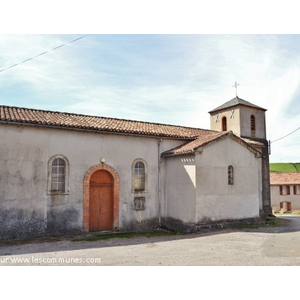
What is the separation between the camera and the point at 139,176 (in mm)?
13883

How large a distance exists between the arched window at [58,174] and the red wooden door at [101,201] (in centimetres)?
130

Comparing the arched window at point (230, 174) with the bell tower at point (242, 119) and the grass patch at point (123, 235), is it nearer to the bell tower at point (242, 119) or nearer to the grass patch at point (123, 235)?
the grass patch at point (123, 235)

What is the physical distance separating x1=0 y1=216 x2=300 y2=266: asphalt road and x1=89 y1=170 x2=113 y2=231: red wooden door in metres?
1.86

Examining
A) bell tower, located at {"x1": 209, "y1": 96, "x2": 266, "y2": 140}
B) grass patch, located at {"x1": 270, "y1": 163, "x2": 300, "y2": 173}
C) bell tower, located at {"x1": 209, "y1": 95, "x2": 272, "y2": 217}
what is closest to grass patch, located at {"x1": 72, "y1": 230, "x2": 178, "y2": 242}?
bell tower, located at {"x1": 209, "y1": 95, "x2": 272, "y2": 217}

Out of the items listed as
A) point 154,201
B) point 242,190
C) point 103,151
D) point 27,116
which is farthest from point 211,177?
point 27,116

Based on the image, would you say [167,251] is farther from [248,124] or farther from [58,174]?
[248,124]

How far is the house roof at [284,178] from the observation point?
3728 cm

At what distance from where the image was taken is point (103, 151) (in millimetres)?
12977

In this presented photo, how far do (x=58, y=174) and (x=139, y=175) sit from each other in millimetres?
4009

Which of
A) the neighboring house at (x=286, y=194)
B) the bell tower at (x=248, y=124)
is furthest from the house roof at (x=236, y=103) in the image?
→ the neighboring house at (x=286, y=194)

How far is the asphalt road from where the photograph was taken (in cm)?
753

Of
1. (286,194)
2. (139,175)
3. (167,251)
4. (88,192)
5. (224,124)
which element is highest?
(224,124)

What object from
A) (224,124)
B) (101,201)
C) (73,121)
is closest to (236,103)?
(224,124)

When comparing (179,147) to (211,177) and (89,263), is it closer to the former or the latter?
(211,177)
